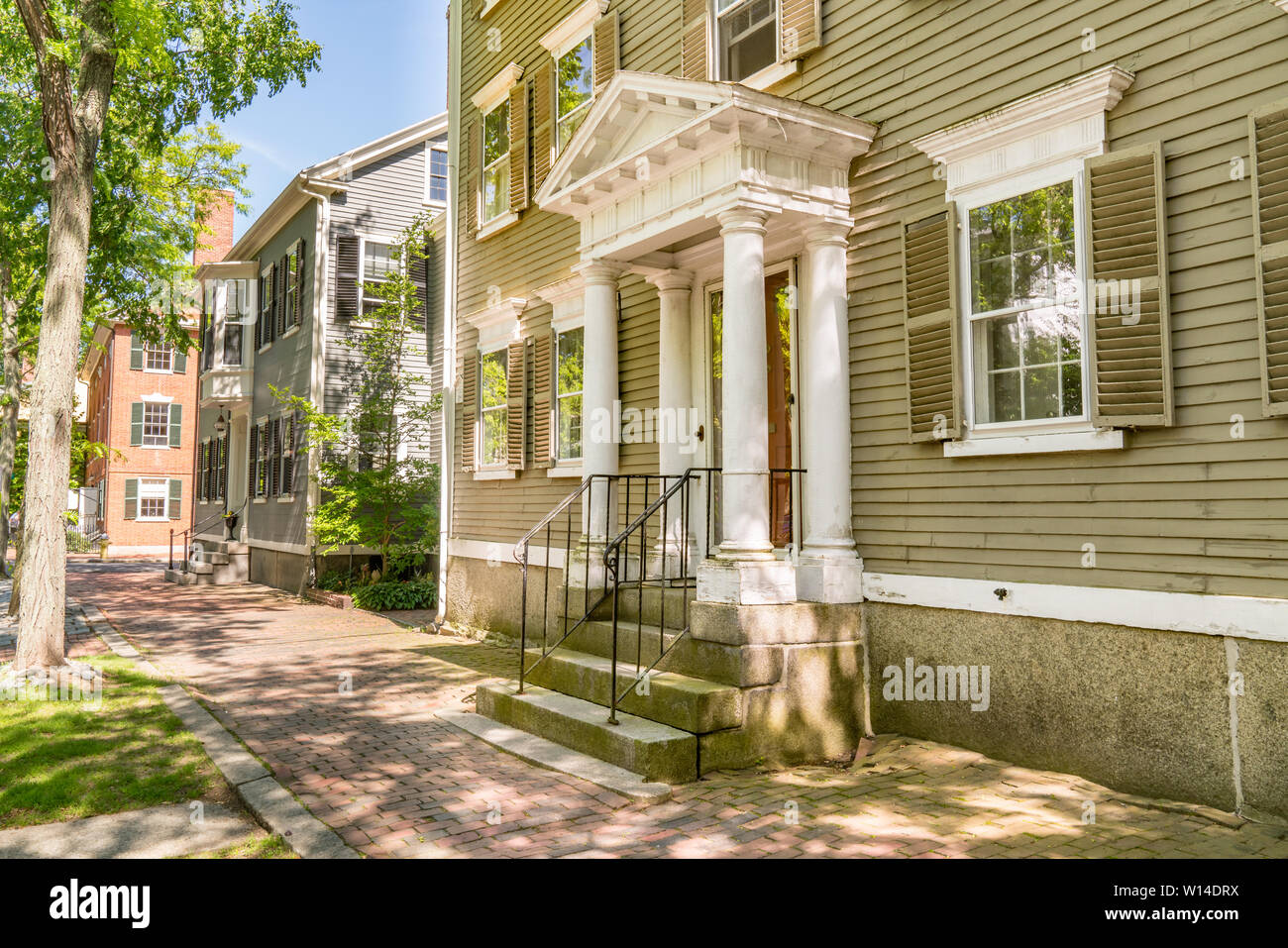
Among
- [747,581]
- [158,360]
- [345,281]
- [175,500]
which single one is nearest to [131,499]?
[175,500]

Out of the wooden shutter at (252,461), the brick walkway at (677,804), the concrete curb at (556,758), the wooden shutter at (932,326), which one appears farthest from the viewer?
the wooden shutter at (252,461)

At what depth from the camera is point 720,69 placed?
8414 millimetres

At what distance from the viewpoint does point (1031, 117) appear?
5.80 meters

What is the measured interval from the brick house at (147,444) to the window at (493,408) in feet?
88.2

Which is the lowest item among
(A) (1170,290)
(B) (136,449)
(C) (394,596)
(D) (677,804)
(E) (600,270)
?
(D) (677,804)

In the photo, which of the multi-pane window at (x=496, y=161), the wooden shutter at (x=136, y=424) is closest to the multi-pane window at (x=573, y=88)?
the multi-pane window at (x=496, y=161)

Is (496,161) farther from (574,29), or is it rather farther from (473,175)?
(574,29)

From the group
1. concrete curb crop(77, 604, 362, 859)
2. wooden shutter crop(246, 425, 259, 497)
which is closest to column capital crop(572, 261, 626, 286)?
concrete curb crop(77, 604, 362, 859)

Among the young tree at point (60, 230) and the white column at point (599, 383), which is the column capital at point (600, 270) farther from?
the young tree at point (60, 230)

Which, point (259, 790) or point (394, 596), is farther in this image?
point (394, 596)

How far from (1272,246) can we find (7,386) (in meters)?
21.3

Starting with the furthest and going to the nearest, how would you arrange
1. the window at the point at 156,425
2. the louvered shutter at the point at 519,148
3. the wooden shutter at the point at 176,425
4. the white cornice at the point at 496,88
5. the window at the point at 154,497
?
the wooden shutter at the point at 176,425
the window at the point at 156,425
the window at the point at 154,497
the white cornice at the point at 496,88
the louvered shutter at the point at 519,148

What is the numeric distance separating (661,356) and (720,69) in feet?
8.95

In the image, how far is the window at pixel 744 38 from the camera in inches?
321
